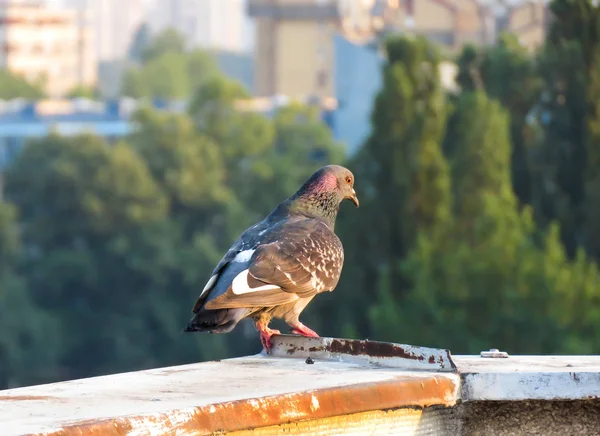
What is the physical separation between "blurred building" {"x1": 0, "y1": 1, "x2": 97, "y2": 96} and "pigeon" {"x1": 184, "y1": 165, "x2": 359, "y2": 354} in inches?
5648

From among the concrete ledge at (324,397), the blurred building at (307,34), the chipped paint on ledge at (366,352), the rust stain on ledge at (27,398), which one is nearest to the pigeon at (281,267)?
the chipped paint on ledge at (366,352)

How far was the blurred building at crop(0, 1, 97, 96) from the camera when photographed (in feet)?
528

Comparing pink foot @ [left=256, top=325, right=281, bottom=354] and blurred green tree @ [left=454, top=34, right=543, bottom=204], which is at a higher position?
pink foot @ [left=256, top=325, right=281, bottom=354]

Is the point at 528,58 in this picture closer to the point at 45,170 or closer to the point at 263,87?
the point at 45,170

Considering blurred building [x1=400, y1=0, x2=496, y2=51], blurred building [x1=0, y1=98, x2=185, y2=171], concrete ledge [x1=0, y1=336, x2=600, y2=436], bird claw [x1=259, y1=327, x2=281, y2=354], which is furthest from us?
blurred building [x1=0, y1=98, x2=185, y2=171]

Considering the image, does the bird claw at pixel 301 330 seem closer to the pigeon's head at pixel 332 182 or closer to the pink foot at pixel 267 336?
the pink foot at pixel 267 336

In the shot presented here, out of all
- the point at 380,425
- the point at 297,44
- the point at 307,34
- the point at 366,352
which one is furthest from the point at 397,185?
the point at 297,44

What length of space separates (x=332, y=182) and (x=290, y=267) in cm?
71

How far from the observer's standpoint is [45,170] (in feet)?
235

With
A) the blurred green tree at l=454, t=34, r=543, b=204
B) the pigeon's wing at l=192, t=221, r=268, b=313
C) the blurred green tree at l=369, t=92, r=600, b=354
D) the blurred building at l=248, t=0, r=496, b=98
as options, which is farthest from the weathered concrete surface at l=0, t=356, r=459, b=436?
the blurred building at l=248, t=0, r=496, b=98

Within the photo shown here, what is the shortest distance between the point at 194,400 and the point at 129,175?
63.3 metres

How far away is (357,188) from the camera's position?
3516 cm

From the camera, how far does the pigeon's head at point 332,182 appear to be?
9.02 meters

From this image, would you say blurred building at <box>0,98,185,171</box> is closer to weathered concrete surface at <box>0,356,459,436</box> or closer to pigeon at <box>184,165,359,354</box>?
pigeon at <box>184,165,359,354</box>
